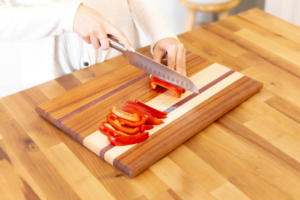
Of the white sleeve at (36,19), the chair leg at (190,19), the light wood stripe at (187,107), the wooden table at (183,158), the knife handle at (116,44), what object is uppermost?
the white sleeve at (36,19)

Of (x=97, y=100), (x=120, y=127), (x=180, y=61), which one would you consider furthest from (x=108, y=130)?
(x=180, y=61)

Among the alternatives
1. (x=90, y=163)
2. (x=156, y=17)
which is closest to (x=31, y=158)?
→ (x=90, y=163)

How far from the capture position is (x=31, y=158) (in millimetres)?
1070

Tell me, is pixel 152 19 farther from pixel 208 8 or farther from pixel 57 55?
pixel 208 8

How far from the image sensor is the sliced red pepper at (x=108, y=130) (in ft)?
3.53

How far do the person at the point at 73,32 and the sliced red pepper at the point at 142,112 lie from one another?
22 cm

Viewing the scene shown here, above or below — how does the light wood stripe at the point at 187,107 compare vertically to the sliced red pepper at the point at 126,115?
below

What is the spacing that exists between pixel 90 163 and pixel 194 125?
34 cm

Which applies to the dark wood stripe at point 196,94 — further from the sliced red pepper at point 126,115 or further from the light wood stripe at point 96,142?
the light wood stripe at point 96,142

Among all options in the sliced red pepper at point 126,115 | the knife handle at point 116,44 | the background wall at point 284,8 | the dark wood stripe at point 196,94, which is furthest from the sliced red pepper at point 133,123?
the background wall at point 284,8

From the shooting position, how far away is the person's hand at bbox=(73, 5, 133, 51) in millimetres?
1221

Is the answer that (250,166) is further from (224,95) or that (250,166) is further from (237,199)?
(224,95)

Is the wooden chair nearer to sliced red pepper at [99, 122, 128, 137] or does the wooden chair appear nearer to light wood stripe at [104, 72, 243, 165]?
light wood stripe at [104, 72, 243, 165]

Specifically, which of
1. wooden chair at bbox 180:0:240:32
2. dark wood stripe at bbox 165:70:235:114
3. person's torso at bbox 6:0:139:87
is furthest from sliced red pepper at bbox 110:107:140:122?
wooden chair at bbox 180:0:240:32
